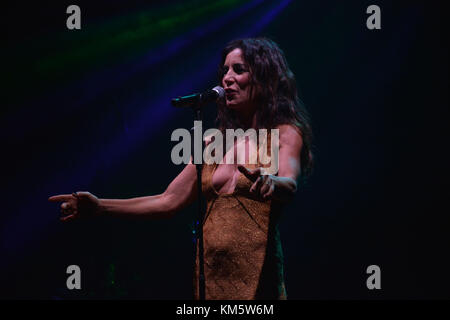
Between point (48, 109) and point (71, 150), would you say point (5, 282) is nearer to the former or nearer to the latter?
point (71, 150)

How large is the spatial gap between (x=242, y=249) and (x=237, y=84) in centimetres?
97

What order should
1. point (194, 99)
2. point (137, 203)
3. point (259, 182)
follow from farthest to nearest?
point (137, 203) < point (194, 99) < point (259, 182)

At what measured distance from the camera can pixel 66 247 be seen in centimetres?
374

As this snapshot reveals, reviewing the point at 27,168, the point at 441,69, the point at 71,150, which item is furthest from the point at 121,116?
the point at 441,69

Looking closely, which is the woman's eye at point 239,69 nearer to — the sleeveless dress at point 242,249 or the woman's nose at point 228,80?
the woman's nose at point 228,80

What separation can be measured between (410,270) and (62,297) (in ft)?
10.9

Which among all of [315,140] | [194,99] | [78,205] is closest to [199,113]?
[194,99]

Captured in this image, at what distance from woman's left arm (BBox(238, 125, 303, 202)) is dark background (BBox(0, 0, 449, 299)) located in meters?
1.89

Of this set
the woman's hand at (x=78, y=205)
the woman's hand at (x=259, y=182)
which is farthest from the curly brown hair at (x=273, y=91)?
the woman's hand at (x=78, y=205)

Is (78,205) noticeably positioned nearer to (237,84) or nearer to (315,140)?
(237,84)

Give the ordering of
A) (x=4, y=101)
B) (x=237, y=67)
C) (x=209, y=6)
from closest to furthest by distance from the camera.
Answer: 1. (x=237, y=67)
2. (x=4, y=101)
3. (x=209, y=6)

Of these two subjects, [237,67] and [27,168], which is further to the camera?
[27,168]

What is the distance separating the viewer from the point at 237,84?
2.24m

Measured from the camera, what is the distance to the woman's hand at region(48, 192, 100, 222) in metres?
1.92
